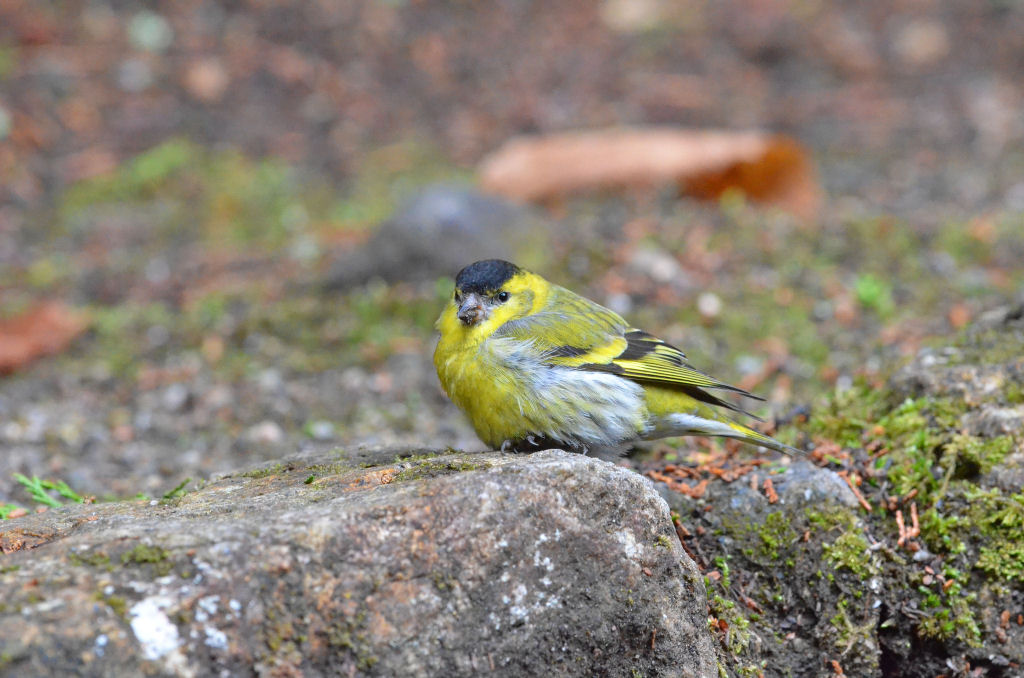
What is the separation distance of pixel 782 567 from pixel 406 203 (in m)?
4.83

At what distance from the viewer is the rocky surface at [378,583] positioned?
2369mm

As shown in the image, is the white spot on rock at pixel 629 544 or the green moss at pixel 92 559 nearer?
the green moss at pixel 92 559

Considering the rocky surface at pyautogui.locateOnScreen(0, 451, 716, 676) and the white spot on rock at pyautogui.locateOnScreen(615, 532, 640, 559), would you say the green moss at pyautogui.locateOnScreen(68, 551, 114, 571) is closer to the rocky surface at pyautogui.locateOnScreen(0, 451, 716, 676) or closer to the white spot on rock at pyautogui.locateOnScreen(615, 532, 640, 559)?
the rocky surface at pyautogui.locateOnScreen(0, 451, 716, 676)

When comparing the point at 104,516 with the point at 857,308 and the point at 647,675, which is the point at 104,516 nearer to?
the point at 647,675

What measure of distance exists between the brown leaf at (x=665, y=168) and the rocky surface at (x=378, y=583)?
6192 millimetres

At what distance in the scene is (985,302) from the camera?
6742 millimetres

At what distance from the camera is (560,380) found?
4.02 m

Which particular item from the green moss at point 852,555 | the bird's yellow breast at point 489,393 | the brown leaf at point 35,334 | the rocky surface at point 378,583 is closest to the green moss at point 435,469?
the rocky surface at point 378,583

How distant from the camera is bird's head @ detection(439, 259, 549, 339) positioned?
4.26 m

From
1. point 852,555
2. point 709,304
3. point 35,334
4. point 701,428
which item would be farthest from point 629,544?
point 35,334

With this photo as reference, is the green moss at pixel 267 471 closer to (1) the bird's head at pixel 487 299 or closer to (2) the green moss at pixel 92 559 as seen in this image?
(1) the bird's head at pixel 487 299

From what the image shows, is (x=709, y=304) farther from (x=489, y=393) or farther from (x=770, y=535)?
(x=770, y=535)

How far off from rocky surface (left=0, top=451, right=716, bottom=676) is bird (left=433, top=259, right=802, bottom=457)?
842 mm

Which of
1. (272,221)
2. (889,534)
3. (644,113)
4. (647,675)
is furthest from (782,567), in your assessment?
(644,113)
